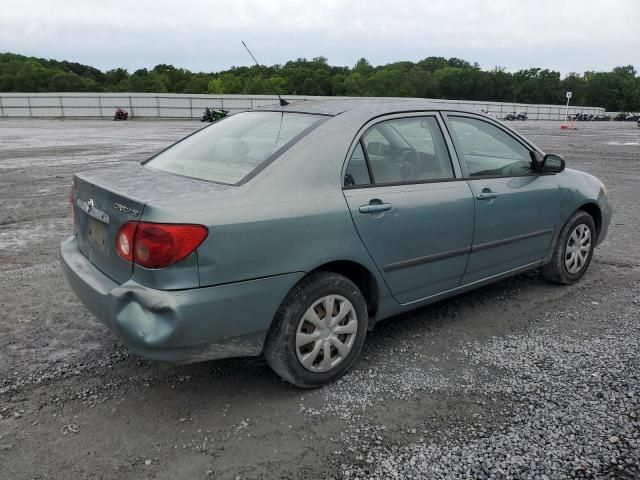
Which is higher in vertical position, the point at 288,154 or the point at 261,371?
the point at 288,154

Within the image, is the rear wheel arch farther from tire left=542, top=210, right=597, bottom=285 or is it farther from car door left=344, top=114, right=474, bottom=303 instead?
tire left=542, top=210, right=597, bottom=285

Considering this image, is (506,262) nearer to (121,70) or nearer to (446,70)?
(121,70)

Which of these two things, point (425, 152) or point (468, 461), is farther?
point (425, 152)

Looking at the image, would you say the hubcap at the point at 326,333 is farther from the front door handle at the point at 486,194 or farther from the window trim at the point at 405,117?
the front door handle at the point at 486,194

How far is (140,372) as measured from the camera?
3.32 m

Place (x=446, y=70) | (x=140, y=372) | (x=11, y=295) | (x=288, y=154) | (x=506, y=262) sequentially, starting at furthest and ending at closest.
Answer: (x=446, y=70) < (x=11, y=295) < (x=506, y=262) < (x=140, y=372) < (x=288, y=154)

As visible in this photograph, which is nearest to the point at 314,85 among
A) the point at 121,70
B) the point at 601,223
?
the point at 121,70

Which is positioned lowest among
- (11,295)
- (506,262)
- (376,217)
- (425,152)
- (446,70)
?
(11,295)

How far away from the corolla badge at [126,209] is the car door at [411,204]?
1165 millimetres

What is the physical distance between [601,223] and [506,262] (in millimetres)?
1455

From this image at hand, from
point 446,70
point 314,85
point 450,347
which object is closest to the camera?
point 450,347

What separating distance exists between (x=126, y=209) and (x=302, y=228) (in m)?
0.89

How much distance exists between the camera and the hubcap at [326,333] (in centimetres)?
300

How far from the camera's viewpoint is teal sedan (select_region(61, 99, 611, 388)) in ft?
8.48
